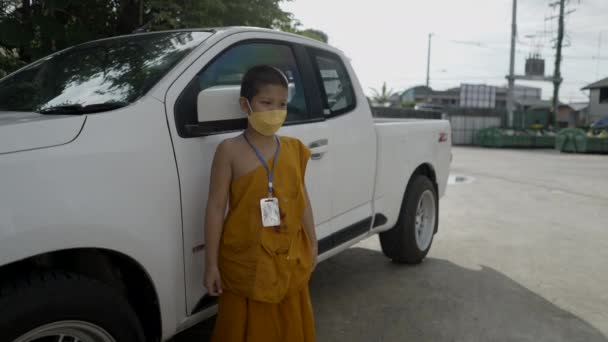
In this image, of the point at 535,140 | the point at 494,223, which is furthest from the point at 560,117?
the point at 494,223

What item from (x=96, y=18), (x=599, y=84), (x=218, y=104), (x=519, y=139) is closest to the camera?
(x=218, y=104)

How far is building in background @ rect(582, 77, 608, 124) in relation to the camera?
4222 centimetres

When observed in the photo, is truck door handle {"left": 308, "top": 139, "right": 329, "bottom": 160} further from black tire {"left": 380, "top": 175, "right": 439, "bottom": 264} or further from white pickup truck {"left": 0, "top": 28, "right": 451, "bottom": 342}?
black tire {"left": 380, "top": 175, "right": 439, "bottom": 264}

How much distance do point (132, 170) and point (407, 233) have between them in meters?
2.83

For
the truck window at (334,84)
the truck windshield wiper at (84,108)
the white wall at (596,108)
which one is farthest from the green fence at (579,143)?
the white wall at (596,108)

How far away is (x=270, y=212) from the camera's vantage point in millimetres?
2143

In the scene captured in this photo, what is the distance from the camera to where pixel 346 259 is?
4.86 m

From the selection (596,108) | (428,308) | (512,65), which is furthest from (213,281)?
(596,108)

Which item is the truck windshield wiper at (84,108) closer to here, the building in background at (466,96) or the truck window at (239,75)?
the truck window at (239,75)

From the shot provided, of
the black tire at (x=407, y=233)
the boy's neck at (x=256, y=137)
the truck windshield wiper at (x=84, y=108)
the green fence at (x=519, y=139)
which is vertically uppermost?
the truck windshield wiper at (x=84, y=108)

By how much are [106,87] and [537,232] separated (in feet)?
16.7

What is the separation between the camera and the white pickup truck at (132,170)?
1.68 m

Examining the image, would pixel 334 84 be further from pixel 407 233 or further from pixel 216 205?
pixel 216 205

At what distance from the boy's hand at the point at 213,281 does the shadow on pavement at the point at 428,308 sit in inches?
41.2
